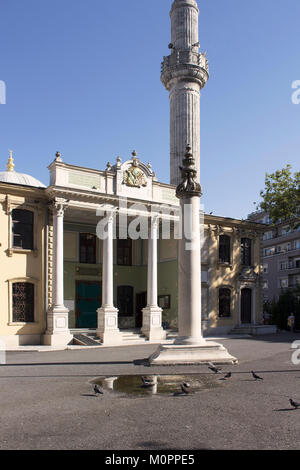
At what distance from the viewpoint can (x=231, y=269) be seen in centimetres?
3088

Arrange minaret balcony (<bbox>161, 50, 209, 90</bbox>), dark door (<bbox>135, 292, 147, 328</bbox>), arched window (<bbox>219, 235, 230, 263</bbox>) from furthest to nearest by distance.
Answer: minaret balcony (<bbox>161, 50, 209, 90</bbox>)
arched window (<bbox>219, 235, 230, 263</bbox>)
dark door (<bbox>135, 292, 147, 328</bbox>)

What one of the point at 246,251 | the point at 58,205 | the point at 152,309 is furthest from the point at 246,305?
the point at 58,205

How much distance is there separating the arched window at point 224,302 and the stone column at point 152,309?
20.5ft

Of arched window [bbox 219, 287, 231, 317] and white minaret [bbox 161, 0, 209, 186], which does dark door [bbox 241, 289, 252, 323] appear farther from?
white minaret [bbox 161, 0, 209, 186]

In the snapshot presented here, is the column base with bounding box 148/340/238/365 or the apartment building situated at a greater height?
the apartment building

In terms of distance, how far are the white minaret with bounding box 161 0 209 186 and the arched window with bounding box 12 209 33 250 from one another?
1690 cm

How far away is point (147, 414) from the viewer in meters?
7.96

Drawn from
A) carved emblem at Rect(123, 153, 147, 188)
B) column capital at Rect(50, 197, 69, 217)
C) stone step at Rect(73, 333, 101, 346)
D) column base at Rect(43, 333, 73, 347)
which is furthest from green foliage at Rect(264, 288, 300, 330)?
column capital at Rect(50, 197, 69, 217)

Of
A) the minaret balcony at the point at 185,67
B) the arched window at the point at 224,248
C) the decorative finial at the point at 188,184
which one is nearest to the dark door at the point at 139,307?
the arched window at the point at 224,248

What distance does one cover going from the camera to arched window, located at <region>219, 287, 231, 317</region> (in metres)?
30.0

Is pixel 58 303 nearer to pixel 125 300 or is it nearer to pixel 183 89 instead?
pixel 125 300

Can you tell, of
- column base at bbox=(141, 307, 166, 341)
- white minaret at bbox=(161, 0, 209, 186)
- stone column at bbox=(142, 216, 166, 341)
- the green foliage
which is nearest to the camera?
column base at bbox=(141, 307, 166, 341)

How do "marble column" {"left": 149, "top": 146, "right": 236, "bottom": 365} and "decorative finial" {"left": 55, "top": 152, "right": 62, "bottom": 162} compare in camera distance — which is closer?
"marble column" {"left": 149, "top": 146, "right": 236, "bottom": 365}

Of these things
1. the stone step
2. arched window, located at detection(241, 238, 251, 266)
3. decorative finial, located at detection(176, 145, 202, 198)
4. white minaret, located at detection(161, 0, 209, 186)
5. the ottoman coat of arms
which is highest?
white minaret, located at detection(161, 0, 209, 186)
